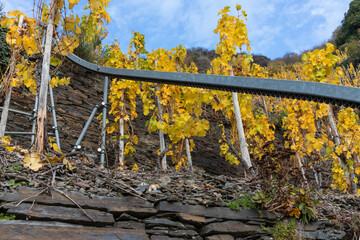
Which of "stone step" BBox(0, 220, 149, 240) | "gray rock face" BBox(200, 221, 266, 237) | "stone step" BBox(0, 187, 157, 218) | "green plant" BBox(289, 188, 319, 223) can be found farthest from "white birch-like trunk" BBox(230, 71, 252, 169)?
"stone step" BBox(0, 220, 149, 240)

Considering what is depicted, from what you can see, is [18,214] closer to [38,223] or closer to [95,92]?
[38,223]

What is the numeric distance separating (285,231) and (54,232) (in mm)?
1693

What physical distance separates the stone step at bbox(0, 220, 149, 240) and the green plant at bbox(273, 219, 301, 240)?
44.1 inches

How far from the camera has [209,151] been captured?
665 centimetres

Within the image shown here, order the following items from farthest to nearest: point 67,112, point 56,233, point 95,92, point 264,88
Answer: point 95,92 < point 67,112 < point 56,233 < point 264,88

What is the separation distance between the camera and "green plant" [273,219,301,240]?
7.05 feet

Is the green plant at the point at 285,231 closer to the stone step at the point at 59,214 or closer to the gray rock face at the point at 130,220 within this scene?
the gray rock face at the point at 130,220

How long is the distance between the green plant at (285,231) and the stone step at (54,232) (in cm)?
112

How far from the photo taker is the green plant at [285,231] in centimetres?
215

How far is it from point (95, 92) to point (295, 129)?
12.9ft

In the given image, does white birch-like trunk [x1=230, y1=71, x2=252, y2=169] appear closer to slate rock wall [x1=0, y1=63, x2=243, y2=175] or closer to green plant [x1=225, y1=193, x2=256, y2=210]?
green plant [x1=225, y1=193, x2=256, y2=210]

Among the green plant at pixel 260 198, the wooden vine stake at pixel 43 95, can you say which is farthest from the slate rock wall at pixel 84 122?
the green plant at pixel 260 198

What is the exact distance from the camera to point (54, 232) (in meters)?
1.40

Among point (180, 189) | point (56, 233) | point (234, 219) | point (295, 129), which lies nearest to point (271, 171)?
point (234, 219)
